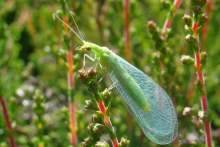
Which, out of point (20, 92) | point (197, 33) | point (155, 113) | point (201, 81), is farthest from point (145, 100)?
point (20, 92)

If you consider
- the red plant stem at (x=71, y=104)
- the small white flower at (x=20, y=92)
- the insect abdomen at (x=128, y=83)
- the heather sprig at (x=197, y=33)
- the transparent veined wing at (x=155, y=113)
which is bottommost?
the small white flower at (x=20, y=92)

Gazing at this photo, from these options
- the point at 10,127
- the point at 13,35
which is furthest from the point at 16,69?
the point at 10,127

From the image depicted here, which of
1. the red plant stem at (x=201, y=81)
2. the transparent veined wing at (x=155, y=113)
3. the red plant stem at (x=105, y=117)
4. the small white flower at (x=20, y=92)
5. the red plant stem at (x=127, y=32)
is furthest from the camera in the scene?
the small white flower at (x=20, y=92)

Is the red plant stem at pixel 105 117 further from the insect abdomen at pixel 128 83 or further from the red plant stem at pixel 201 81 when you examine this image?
the red plant stem at pixel 201 81

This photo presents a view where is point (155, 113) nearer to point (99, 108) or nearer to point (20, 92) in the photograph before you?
point (99, 108)

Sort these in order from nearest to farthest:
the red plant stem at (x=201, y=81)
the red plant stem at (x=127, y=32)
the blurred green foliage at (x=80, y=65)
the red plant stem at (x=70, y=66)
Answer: the red plant stem at (x=201, y=81), the red plant stem at (x=70, y=66), the blurred green foliage at (x=80, y=65), the red plant stem at (x=127, y=32)

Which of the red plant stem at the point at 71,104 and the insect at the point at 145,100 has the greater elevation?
the insect at the point at 145,100

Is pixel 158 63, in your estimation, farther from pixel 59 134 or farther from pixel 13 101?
pixel 59 134

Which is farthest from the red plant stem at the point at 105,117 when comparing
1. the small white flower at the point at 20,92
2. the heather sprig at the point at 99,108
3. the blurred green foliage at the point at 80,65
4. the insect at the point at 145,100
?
the small white flower at the point at 20,92
